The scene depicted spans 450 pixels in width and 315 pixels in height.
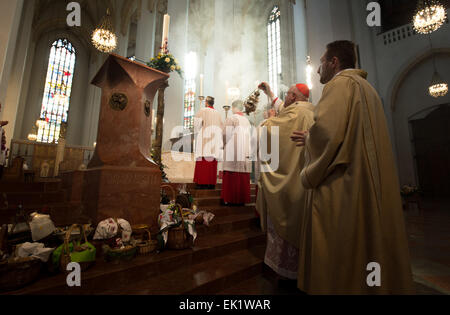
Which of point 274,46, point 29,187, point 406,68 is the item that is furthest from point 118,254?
point 274,46

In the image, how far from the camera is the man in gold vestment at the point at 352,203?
105 cm

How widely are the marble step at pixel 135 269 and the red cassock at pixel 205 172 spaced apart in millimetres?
1630

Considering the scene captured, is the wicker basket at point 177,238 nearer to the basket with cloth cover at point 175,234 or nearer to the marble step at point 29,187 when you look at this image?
the basket with cloth cover at point 175,234

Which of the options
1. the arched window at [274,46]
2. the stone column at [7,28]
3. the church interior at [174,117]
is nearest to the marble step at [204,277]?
the church interior at [174,117]

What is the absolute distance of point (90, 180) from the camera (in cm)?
209

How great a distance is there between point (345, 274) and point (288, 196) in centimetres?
69

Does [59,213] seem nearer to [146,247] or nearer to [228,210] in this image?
[146,247]

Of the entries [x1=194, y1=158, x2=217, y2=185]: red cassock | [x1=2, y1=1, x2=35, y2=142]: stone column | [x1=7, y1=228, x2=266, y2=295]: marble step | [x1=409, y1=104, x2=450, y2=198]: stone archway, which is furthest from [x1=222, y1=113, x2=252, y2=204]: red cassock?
[x1=409, y1=104, x2=450, y2=198]: stone archway

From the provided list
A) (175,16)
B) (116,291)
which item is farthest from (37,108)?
(116,291)

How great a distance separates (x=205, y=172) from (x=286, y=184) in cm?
232

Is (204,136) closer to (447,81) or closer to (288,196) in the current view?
(288,196)

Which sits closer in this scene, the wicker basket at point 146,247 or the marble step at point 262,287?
→ the marble step at point 262,287

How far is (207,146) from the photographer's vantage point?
3.94 meters

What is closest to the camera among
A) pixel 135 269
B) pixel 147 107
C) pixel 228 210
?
pixel 135 269
